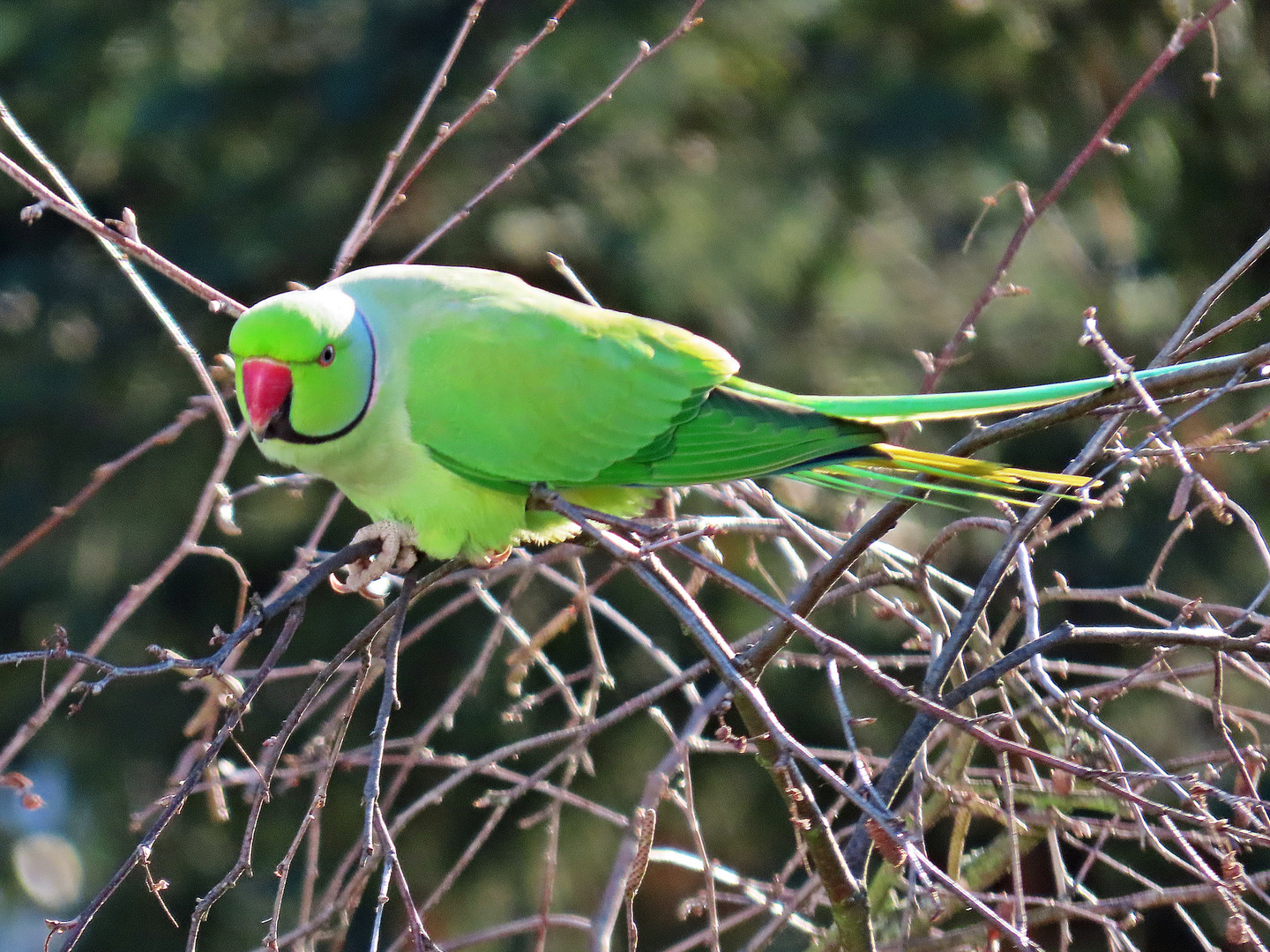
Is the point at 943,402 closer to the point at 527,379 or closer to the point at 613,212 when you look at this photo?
the point at 527,379

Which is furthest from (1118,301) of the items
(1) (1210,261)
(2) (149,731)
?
(2) (149,731)

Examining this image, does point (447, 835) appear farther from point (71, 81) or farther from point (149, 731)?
point (71, 81)

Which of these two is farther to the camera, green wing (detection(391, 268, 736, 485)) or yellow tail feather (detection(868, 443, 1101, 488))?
green wing (detection(391, 268, 736, 485))

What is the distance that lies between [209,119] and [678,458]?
2.95 metres

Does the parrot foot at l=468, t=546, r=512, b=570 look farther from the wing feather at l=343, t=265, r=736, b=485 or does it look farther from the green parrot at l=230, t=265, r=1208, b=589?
the wing feather at l=343, t=265, r=736, b=485

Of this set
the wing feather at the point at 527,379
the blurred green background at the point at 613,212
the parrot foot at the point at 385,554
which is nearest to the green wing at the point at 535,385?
the wing feather at the point at 527,379

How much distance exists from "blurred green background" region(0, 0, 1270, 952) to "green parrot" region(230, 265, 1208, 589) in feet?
6.13

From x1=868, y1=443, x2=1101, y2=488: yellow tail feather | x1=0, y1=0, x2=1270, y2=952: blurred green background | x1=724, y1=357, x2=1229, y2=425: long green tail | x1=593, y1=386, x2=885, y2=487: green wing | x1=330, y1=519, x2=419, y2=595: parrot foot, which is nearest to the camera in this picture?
x1=868, y1=443, x2=1101, y2=488: yellow tail feather

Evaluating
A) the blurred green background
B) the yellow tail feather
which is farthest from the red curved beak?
the blurred green background

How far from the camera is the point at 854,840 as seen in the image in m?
1.47

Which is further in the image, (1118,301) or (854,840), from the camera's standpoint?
(1118,301)

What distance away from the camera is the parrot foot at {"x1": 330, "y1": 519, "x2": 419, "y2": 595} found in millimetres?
1812

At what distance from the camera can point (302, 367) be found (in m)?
1.74

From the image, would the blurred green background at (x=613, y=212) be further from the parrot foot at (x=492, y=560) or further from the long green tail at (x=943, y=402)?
the long green tail at (x=943, y=402)
